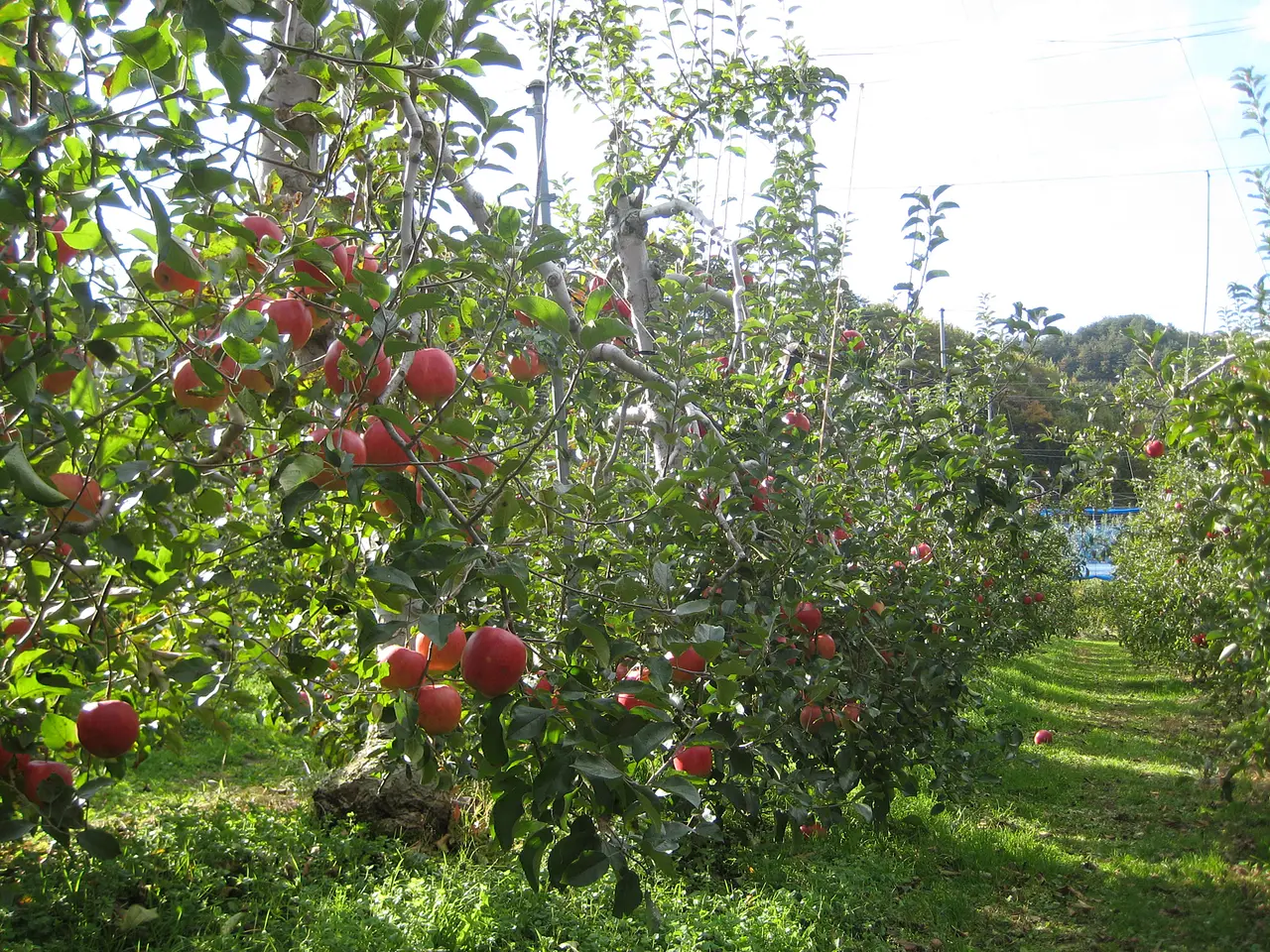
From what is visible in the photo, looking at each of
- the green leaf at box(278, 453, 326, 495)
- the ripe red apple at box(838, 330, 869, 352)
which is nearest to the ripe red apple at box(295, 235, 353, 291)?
the green leaf at box(278, 453, 326, 495)

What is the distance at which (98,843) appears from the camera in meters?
1.51

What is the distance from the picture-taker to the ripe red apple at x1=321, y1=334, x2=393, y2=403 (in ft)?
4.22

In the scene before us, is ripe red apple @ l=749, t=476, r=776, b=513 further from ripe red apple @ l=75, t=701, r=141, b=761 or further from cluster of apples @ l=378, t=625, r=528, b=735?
ripe red apple @ l=75, t=701, r=141, b=761

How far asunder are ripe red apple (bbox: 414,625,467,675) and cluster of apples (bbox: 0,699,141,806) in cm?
63

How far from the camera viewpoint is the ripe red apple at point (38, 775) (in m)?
1.56

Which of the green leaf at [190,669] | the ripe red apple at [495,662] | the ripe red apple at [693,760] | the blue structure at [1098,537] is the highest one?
the ripe red apple at [495,662]

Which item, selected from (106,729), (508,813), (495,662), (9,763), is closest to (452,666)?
(495,662)

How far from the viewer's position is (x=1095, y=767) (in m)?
7.15

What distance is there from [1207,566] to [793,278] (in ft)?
17.0

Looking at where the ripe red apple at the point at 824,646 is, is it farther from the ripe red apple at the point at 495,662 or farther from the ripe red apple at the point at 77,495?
the ripe red apple at the point at 77,495

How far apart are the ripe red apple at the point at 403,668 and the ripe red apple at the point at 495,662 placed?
0.20 metres

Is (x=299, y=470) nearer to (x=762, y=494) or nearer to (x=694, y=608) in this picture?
(x=694, y=608)

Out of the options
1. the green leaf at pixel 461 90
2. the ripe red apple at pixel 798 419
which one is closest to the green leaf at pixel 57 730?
the green leaf at pixel 461 90

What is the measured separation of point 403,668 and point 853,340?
2.84 metres
